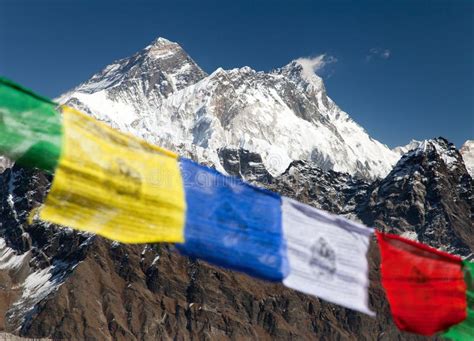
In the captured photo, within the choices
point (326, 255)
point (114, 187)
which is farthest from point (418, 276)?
point (114, 187)

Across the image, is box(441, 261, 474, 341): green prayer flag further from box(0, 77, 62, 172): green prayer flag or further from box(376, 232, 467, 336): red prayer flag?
box(0, 77, 62, 172): green prayer flag

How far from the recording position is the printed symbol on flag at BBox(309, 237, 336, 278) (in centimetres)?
1886

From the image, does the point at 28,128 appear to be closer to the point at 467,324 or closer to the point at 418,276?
the point at 418,276

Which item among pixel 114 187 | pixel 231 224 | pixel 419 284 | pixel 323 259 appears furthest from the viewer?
pixel 419 284

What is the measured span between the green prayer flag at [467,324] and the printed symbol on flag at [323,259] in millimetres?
4928

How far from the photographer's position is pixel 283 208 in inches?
741

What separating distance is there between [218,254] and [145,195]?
2140mm

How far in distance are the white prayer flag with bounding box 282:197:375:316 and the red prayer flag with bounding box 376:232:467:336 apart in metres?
0.95

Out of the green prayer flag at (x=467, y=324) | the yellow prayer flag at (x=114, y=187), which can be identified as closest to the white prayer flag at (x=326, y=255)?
the yellow prayer flag at (x=114, y=187)

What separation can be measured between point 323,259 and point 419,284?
336 centimetres

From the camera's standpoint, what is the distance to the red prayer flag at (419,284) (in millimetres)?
20500

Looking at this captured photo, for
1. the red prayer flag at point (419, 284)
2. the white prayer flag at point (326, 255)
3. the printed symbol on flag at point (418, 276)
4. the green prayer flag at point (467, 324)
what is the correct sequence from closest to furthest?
the white prayer flag at point (326, 255)
the red prayer flag at point (419, 284)
the printed symbol on flag at point (418, 276)
the green prayer flag at point (467, 324)

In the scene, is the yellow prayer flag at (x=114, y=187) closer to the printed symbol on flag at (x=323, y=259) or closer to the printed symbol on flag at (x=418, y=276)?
the printed symbol on flag at (x=323, y=259)

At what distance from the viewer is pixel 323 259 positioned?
19016 millimetres
